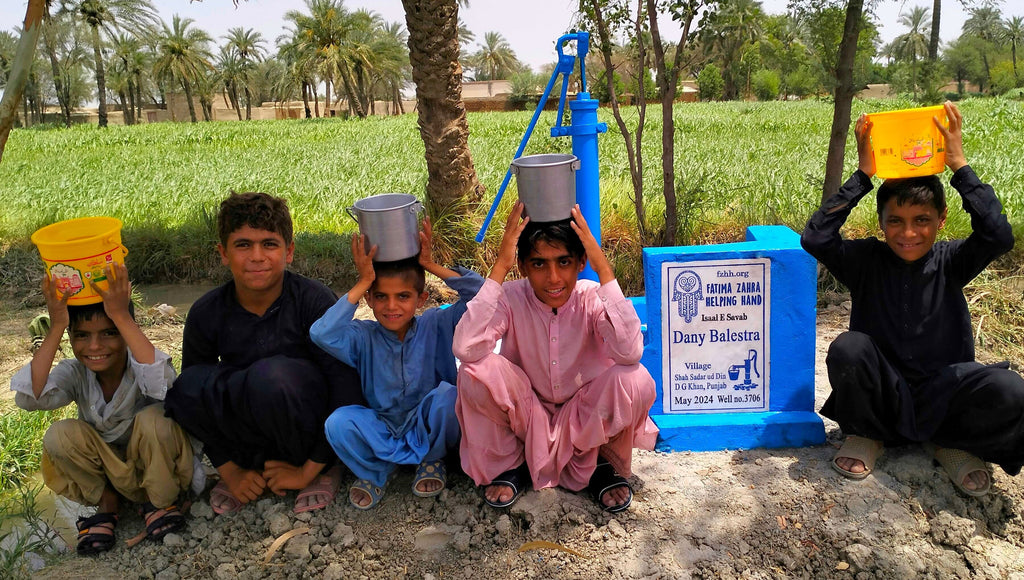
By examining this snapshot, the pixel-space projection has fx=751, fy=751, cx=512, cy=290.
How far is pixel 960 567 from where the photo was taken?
7.63 ft

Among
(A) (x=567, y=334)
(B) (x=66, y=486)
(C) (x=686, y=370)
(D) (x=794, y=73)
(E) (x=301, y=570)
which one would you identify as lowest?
(E) (x=301, y=570)

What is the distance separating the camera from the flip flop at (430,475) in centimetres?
271

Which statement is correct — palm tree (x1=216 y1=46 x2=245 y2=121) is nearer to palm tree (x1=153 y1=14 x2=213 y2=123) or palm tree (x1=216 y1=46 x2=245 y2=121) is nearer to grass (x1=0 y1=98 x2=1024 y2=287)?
palm tree (x1=153 y1=14 x2=213 y2=123)

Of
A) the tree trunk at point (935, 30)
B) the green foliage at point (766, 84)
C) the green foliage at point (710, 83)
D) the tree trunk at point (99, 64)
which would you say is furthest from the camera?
the green foliage at point (766, 84)

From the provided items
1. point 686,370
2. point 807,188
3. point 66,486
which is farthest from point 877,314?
point 807,188

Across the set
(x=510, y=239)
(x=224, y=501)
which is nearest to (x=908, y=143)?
(x=510, y=239)

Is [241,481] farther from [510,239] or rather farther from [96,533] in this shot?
[510,239]

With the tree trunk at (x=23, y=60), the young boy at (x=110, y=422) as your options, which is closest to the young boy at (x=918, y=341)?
the young boy at (x=110, y=422)

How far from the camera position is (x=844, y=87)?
462 centimetres

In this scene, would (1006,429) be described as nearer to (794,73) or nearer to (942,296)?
(942,296)

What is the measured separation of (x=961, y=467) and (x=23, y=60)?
344 centimetres

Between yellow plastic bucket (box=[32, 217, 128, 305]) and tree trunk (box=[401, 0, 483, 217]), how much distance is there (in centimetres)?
341

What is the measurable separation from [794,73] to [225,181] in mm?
27206

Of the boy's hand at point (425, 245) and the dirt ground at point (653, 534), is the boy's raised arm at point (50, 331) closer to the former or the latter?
the dirt ground at point (653, 534)
